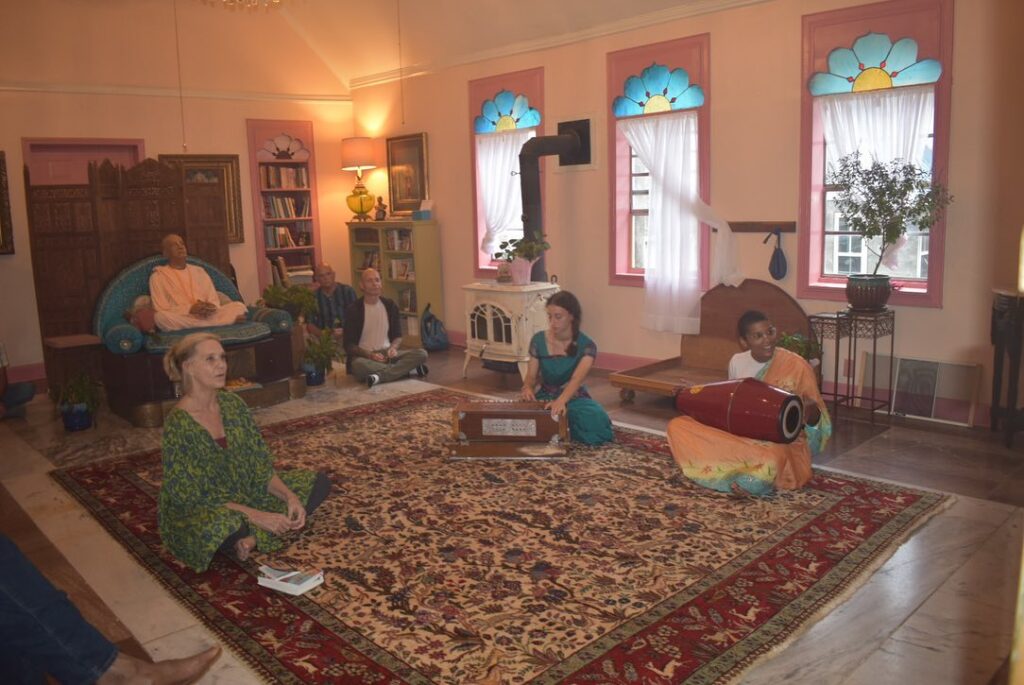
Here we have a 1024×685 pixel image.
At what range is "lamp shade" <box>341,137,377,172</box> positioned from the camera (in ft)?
32.0

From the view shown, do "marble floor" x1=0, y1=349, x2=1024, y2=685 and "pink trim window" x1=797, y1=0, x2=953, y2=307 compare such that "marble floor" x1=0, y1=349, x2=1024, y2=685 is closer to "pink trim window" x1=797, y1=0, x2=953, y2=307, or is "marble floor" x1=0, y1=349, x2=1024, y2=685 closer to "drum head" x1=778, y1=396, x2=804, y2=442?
"drum head" x1=778, y1=396, x2=804, y2=442

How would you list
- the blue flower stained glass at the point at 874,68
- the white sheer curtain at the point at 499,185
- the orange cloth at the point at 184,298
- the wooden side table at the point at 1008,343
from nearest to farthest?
the wooden side table at the point at 1008,343 < the blue flower stained glass at the point at 874,68 < the orange cloth at the point at 184,298 < the white sheer curtain at the point at 499,185

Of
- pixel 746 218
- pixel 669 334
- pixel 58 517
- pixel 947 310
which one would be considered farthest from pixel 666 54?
pixel 58 517

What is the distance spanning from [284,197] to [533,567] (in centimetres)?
728

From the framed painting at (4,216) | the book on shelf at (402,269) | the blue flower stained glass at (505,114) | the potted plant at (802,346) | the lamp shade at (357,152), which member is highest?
the blue flower stained glass at (505,114)

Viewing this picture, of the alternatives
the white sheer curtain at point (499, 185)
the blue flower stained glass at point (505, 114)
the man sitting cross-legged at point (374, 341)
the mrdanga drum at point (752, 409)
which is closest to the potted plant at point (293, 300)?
the man sitting cross-legged at point (374, 341)

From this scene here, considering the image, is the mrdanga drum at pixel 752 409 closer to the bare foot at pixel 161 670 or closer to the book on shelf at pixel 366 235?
the bare foot at pixel 161 670

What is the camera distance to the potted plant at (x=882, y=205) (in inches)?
210

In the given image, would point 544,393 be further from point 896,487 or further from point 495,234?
point 495,234

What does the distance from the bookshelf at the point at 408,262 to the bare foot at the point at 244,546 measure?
5.56 meters

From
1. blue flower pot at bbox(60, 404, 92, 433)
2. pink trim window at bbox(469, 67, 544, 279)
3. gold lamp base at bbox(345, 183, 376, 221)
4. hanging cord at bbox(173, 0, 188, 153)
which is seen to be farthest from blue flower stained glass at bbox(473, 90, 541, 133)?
blue flower pot at bbox(60, 404, 92, 433)

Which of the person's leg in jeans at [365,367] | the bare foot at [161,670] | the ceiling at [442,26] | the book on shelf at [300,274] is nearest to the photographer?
the bare foot at [161,670]

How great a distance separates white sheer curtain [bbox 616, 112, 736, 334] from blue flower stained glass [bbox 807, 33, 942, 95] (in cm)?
114

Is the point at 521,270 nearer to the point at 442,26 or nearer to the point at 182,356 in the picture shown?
the point at 442,26
